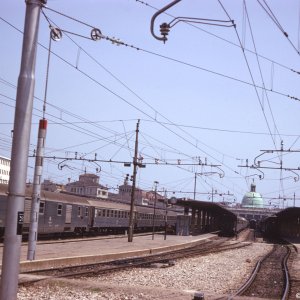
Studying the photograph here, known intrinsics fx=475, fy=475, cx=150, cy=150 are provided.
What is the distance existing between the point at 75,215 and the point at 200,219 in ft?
90.3

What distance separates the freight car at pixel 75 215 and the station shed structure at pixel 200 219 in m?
4.89

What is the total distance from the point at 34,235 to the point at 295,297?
8.80 m

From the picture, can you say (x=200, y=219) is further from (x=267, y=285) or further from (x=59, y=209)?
(x=267, y=285)

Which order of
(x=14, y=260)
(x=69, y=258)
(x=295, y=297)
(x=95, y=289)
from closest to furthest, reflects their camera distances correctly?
(x=14, y=260) → (x=95, y=289) → (x=295, y=297) → (x=69, y=258)

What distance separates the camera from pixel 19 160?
5.84 metres

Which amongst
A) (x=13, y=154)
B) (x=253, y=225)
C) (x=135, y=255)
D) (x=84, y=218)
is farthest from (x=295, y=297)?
(x=253, y=225)

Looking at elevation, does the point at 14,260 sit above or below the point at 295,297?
above

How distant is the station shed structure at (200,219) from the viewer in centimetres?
4688

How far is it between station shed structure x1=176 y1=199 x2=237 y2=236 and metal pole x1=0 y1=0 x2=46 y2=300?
37.4 meters

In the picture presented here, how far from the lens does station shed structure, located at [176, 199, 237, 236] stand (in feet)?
154

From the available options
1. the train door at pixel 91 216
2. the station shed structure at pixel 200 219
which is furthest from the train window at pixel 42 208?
the station shed structure at pixel 200 219

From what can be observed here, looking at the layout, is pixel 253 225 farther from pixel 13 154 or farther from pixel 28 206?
pixel 13 154

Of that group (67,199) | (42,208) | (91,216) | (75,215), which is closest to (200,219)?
(91,216)

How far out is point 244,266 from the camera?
831 inches
